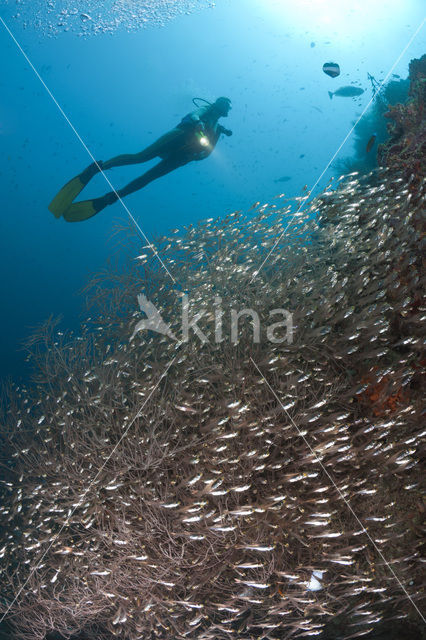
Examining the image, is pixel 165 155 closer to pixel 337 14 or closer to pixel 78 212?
pixel 78 212

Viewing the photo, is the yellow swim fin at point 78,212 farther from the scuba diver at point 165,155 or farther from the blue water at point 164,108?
the blue water at point 164,108

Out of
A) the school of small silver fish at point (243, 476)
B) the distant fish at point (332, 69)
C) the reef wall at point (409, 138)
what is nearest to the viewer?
the school of small silver fish at point (243, 476)

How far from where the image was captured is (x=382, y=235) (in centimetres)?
421

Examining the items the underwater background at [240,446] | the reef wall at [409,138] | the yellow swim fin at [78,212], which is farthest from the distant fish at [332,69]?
the yellow swim fin at [78,212]

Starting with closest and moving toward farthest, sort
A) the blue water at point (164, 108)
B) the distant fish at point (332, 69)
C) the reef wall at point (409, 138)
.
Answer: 1. the reef wall at point (409, 138)
2. the distant fish at point (332, 69)
3. the blue water at point (164, 108)

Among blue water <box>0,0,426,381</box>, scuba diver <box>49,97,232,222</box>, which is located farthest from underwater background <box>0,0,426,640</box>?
blue water <box>0,0,426,381</box>

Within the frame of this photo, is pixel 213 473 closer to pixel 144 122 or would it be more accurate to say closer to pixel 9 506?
pixel 9 506

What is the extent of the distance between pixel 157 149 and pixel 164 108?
15.3m

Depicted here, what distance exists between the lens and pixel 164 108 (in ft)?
75.0

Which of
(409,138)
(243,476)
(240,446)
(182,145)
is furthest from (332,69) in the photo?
(243,476)

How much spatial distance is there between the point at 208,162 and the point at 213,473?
23389 mm

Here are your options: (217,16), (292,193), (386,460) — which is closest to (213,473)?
(386,460)

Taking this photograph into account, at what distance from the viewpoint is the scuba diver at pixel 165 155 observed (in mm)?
8992

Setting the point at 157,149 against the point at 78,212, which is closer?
the point at 78,212
